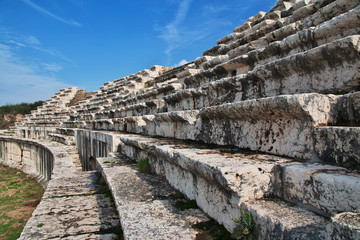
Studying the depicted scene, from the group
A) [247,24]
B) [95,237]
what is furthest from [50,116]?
[95,237]

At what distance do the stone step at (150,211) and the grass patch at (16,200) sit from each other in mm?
3463

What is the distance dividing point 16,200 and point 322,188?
8.41 metres

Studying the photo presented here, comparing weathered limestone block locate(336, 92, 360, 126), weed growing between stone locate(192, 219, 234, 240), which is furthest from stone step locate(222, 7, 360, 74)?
weed growing between stone locate(192, 219, 234, 240)

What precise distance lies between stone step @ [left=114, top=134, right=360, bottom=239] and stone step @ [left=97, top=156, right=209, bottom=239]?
9.3 inches

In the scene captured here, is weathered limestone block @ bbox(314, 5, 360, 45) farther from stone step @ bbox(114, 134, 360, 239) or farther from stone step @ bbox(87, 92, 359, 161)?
stone step @ bbox(114, 134, 360, 239)

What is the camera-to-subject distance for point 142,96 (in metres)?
7.75

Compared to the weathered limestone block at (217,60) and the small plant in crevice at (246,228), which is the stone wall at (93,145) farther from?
the small plant in crevice at (246,228)

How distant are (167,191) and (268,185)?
49.8 inches

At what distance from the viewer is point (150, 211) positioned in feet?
7.00

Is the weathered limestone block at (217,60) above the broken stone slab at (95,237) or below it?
above

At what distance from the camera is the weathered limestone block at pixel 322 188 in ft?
4.17

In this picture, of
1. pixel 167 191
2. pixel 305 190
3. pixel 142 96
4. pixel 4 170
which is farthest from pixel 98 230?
pixel 4 170

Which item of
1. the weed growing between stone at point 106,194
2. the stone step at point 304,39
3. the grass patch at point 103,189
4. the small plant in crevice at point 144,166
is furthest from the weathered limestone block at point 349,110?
the grass patch at point 103,189

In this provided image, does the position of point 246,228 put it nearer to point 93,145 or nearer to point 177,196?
point 177,196
